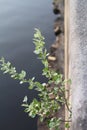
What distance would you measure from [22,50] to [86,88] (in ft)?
30.6

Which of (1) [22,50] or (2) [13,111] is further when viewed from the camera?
(1) [22,50]

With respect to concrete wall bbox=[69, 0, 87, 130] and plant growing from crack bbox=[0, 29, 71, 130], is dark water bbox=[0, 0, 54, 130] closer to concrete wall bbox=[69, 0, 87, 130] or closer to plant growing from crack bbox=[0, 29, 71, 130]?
plant growing from crack bbox=[0, 29, 71, 130]

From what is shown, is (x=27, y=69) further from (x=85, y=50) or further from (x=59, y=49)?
(x=85, y=50)

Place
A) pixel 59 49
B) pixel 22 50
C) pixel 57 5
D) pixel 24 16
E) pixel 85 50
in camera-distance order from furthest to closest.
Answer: pixel 24 16 → pixel 22 50 → pixel 57 5 → pixel 59 49 → pixel 85 50

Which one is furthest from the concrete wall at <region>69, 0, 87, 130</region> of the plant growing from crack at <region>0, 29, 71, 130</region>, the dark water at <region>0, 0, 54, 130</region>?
the dark water at <region>0, 0, 54, 130</region>

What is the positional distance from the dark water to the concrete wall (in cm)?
714

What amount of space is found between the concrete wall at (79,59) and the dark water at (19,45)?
714 cm

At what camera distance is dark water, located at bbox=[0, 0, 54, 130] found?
352 inches

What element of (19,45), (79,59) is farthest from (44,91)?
(19,45)

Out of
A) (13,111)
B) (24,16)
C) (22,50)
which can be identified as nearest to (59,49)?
(13,111)

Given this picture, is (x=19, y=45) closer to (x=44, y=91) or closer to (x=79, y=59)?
(x=44, y=91)

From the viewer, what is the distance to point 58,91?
2.30 m

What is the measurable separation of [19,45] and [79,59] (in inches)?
374

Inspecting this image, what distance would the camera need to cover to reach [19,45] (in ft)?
36.1
